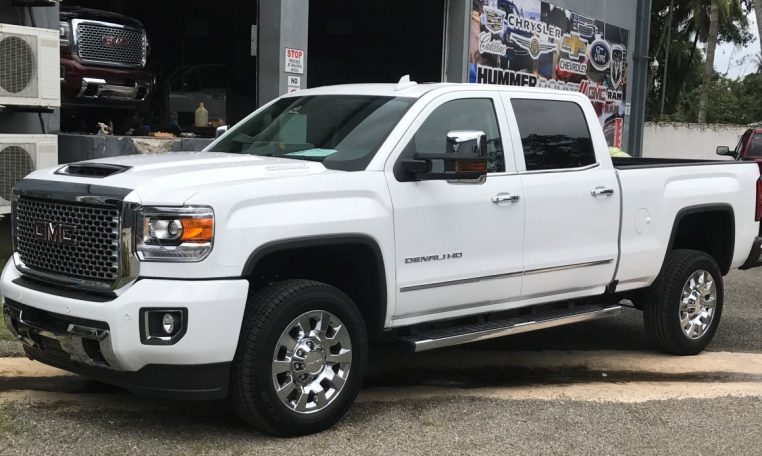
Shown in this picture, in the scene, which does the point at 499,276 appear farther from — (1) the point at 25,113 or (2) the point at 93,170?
(1) the point at 25,113

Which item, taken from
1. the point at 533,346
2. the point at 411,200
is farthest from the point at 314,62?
the point at 411,200

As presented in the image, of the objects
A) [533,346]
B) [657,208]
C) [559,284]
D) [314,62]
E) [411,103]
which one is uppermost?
[314,62]

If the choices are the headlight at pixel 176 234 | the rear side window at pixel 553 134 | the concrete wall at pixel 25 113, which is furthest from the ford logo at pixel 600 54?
the headlight at pixel 176 234

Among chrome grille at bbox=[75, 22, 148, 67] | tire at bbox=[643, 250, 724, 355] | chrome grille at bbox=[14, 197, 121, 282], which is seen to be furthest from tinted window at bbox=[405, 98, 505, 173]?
chrome grille at bbox=[75, 22, 148, 67]

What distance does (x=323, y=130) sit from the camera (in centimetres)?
563

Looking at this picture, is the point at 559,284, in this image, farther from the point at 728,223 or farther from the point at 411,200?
the point at 728,223

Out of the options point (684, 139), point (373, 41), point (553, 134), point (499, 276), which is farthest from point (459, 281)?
point (684, 139)

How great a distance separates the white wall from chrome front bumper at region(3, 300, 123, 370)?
26.8 m

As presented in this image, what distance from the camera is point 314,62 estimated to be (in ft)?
75.1

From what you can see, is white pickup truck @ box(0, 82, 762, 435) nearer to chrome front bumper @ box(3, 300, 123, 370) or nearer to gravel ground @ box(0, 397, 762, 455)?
chrome front bumper @ box(3, 300, 123, 370)

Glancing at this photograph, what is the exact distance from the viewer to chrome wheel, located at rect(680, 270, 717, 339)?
7012mm

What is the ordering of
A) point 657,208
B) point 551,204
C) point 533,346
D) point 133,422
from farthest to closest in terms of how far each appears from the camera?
point 533,346
point 657,208
point 551,204
point 133,422

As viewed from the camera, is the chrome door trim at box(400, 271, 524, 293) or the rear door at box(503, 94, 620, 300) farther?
the rear door at box(503, 94, 620, 300)

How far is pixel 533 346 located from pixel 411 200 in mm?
2678
